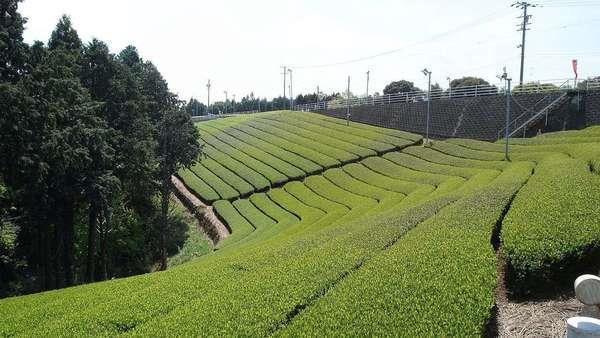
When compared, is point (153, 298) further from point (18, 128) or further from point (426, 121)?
point (426, 121)

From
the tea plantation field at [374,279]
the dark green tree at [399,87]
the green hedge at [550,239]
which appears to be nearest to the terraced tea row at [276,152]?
the tea plantation field at [374,279]

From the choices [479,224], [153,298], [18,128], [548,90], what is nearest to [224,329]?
[153,298]

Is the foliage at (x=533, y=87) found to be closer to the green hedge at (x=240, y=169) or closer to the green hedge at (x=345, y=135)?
the green hedge at (x=345, y=135)

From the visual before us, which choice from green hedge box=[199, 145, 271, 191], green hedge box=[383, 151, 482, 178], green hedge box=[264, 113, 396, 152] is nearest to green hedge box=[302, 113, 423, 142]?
green hedge box=[264, 113, 396, 152]

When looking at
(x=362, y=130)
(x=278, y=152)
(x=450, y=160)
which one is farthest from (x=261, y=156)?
(x=450, y=160)

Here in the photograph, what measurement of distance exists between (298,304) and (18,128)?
14024 millimetres

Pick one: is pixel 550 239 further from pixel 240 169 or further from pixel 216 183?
pixel 240 169

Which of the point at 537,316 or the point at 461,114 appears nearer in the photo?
the point at 537,316

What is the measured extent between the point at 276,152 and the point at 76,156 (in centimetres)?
2808

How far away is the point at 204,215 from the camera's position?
35.8m

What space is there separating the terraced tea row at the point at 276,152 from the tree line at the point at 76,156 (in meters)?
5.30

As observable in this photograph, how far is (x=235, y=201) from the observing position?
36.5 meters

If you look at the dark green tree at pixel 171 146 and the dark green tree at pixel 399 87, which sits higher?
the dark green tree at pixel 399 87

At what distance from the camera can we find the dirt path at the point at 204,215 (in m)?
32.0
